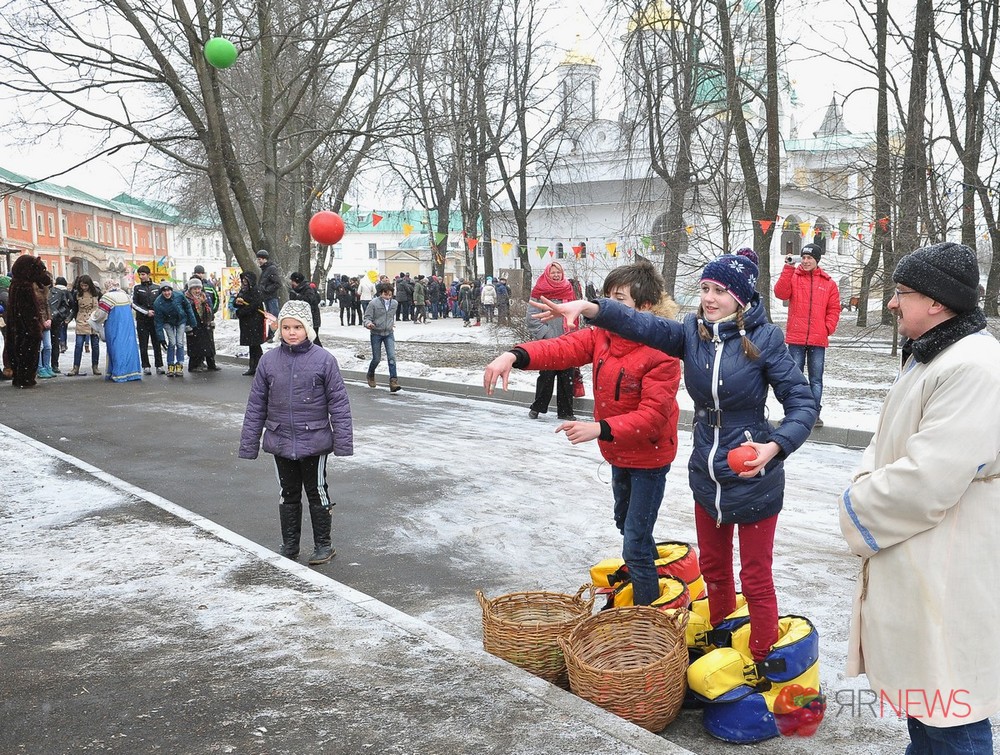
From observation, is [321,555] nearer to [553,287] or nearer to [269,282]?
[553,287]

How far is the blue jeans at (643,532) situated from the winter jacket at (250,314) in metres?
12.6

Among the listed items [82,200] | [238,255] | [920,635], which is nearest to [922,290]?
[920,635]

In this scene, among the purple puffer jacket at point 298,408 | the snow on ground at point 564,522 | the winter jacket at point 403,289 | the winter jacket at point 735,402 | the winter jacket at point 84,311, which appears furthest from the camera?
the winter jacket at point 403,289

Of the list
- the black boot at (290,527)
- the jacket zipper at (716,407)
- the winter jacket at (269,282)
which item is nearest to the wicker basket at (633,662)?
the jacket zipper at (716,407)

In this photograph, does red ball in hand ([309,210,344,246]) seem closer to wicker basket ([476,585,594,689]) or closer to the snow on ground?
the snow on ground

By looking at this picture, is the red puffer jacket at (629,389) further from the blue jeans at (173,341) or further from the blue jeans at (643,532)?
the blue jeans at (173,341)

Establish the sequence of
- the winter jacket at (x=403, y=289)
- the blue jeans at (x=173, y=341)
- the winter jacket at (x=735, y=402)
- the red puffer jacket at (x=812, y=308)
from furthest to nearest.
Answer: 1. the winter jacket at (x=403, y=289)
2. the blue jeans at (x=173, y=341)
3. the red puffer jacket at (x=812, y=308)
4. the winter jacket at (x=735, y=402)

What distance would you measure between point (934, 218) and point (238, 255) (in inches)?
544

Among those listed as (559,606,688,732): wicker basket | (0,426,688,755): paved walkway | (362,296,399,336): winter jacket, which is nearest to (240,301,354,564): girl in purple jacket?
(0,426,688,755): paved walkway

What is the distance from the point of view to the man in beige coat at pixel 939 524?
99.0 inches

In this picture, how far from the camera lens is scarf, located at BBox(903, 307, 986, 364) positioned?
2648mm

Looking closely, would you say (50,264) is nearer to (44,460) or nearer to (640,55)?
(640,55)

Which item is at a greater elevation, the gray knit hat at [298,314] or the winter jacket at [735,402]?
the gray knit hat at [298,314]

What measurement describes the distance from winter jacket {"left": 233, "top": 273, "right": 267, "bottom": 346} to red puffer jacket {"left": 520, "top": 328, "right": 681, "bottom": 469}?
12.4 m
